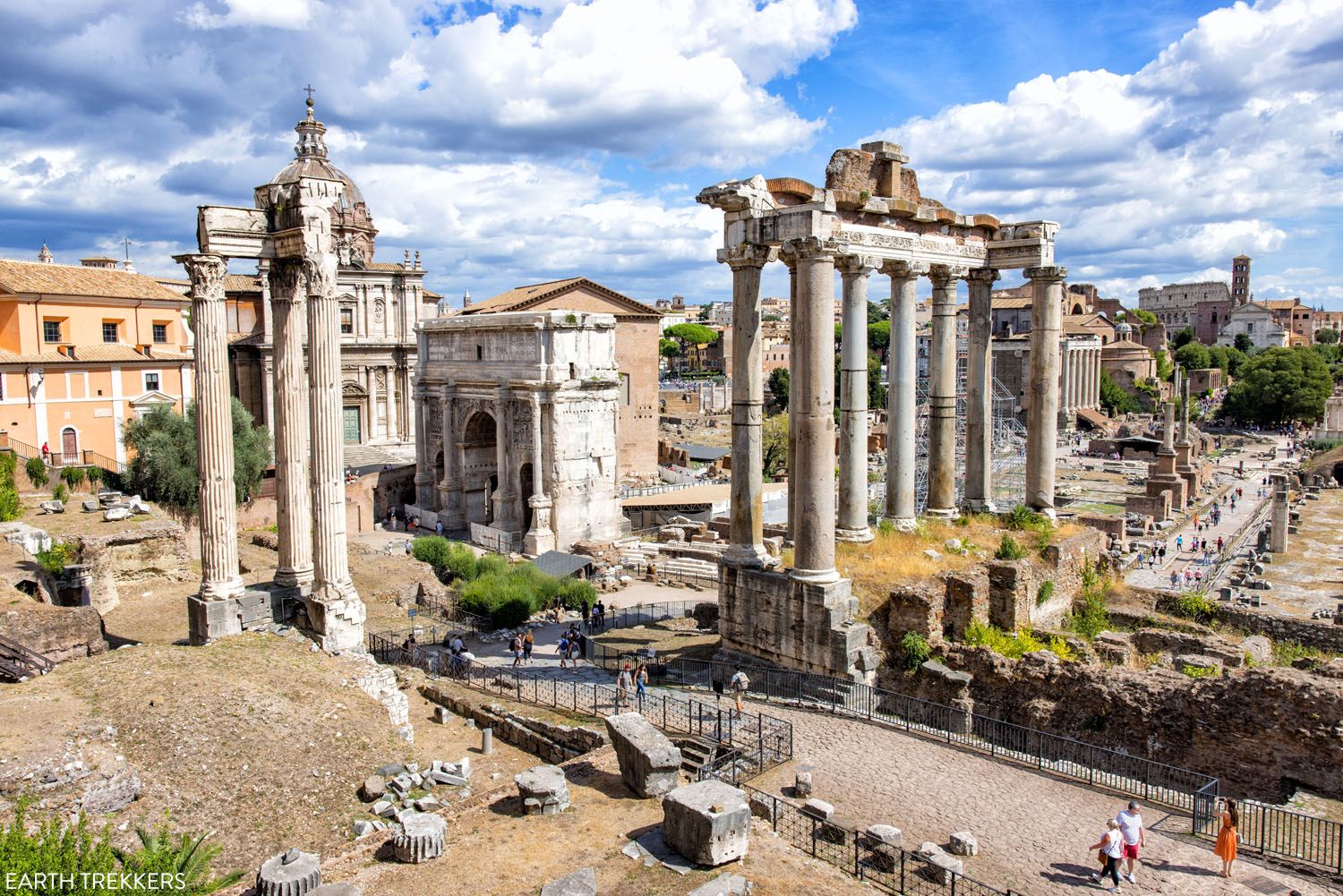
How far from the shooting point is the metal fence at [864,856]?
911 centimetres

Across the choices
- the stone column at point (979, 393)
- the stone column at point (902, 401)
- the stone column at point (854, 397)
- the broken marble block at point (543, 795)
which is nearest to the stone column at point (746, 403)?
the stone column at point (854, 397)

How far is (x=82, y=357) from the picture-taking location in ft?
102

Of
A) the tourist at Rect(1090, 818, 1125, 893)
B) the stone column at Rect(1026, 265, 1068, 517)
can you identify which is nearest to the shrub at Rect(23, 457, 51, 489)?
the stone column at Rect(1026, 265, 1068, 517)

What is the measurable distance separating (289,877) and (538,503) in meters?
27.7

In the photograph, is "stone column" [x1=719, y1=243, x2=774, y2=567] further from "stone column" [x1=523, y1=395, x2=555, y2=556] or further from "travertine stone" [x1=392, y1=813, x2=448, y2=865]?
"stone column" [x1=523, y1=395, x2=555, y2=556]

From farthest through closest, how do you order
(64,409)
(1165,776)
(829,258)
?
1. (64,409)
2. (829,258)
3. (1165,776)

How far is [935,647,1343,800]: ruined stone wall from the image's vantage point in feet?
38.0

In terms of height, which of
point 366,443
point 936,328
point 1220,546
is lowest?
point 1220,546

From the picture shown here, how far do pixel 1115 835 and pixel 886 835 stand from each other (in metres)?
2.18

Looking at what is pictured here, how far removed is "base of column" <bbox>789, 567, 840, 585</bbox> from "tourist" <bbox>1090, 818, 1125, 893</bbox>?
5.71 meters

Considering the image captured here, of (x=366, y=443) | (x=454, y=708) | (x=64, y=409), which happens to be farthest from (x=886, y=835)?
(x=366, y=443)

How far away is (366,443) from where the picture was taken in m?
48.3

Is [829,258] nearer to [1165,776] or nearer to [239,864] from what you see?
[1165,776]

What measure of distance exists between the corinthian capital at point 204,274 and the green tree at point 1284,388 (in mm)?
91991
